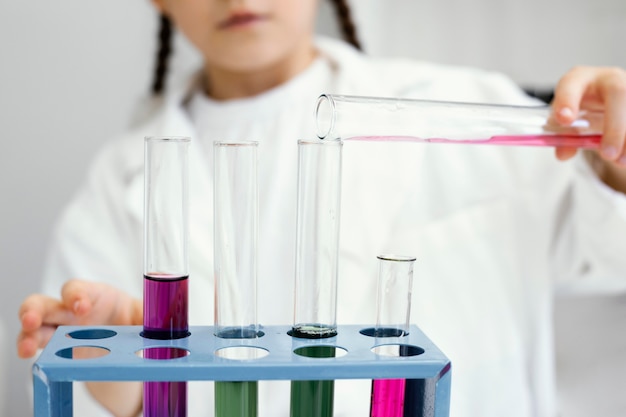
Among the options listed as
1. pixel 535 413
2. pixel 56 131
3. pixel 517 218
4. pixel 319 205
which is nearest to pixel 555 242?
pixel 517 218

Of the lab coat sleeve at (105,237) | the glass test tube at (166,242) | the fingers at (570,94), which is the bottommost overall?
the lab coat sleeve at (105,237)

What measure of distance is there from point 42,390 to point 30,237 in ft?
2.50

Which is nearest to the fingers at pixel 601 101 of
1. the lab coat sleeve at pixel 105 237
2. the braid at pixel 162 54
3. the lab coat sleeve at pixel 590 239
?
the lab coat sleeve at pixel 590 239

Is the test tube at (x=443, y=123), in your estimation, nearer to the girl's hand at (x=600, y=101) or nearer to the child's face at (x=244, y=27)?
the girl's hand at (x=600, y=101)

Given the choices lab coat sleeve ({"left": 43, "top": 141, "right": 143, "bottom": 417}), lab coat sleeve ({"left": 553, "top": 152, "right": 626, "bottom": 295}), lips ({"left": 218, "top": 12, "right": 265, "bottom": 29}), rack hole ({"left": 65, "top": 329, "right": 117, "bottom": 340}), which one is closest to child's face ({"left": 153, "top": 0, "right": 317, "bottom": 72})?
lips ({"left": 218, "top": 12, "right": 265, "bottom": 29})

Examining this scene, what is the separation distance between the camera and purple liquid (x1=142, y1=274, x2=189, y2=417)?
0.95 ft

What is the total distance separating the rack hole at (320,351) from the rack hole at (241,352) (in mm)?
15

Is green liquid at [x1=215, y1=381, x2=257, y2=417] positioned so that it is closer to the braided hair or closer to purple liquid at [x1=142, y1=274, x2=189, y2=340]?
purple liquid at [x1=142, y1=274, x2=189, y2=340]

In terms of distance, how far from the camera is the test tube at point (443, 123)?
33cm

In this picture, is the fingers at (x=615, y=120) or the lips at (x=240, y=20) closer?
the fingers at (x=615, y=120)

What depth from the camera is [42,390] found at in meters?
0.27

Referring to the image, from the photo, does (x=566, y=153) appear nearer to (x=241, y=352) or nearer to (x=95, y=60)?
(x=241, y=352)

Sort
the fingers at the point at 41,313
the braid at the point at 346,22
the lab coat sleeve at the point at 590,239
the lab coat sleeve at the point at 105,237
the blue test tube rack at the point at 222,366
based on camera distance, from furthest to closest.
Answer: the braid at the point at 346,22 < the lab coat sleeve at the point at 105,237 < the lab coat sleeve at the point at 590,239 < the fingers at the point at 41,313 < the blue test tube rack at the point at 222,366

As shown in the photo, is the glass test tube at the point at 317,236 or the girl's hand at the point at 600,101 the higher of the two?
the girl's hand at the point at 600,101
